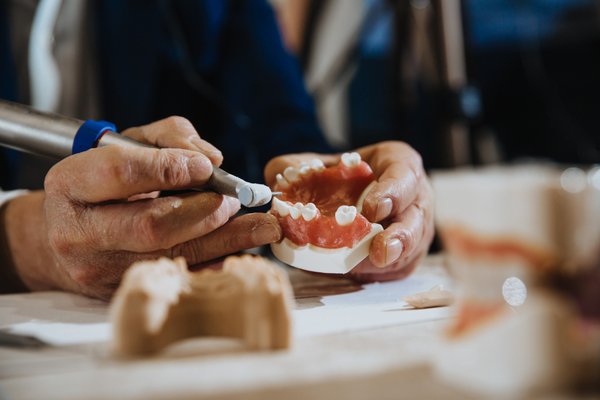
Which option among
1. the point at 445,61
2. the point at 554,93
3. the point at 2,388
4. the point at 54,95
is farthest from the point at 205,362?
the point at 554,93

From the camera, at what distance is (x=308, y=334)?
0.59 meters

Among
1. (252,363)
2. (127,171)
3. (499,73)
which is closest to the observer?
(252,363)

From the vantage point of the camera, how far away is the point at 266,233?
765mm

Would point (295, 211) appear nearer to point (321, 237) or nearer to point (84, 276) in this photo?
point (321, 237)

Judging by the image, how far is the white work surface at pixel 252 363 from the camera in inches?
16.6

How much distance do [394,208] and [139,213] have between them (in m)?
0.31

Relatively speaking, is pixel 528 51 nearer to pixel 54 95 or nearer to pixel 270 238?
pixel 54 95

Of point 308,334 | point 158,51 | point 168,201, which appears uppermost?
point 158,51

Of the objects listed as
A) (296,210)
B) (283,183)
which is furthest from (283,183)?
(296,210)

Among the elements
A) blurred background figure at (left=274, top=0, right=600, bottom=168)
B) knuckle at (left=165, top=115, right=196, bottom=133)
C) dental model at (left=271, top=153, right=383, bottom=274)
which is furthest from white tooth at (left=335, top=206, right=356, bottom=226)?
blurred background figure at (left=274, top=0, right=600, bottom=168)

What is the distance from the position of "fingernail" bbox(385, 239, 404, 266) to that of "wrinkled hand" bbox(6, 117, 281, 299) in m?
0.13

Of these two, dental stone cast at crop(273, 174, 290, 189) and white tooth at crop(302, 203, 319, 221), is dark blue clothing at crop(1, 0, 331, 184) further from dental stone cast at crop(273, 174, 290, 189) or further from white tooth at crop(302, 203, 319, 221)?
white tooth at crop(302, 203, 319, 221)

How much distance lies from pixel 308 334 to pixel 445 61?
108cm

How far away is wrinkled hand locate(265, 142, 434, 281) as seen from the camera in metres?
0.77
